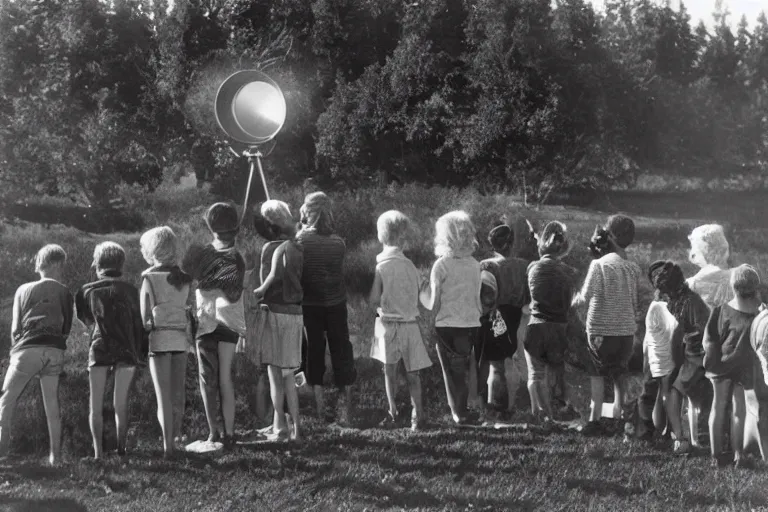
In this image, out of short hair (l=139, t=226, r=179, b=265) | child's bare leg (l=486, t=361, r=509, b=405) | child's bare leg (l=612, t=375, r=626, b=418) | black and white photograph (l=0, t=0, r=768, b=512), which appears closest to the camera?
black and white photograph (l=0, t=0, r=768, b=512)

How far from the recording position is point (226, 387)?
7.16 metres

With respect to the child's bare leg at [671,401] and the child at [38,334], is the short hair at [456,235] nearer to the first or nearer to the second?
the child's bare leg at [671,401]

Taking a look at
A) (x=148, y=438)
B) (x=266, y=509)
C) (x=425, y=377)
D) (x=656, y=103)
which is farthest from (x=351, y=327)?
(x=656, y=103)

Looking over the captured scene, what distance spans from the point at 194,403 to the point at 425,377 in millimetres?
2706

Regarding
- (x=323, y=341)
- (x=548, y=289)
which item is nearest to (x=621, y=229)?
(x=548, y=289)

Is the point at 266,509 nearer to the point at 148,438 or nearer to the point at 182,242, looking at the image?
the point at 148,438

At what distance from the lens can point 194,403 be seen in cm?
1100

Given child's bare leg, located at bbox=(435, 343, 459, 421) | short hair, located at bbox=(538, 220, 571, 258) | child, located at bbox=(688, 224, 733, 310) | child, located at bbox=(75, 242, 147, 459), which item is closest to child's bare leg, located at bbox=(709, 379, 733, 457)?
child, located at bbox=(688, 224, 733, 310)

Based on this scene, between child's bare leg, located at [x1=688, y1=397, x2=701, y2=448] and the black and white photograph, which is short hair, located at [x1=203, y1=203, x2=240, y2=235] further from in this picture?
child's bare leg, located at [x1=688, y1=397, x2=701, y2=448]

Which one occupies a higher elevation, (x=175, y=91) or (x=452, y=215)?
(x=175, y=91)

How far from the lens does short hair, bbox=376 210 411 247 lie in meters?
7.52

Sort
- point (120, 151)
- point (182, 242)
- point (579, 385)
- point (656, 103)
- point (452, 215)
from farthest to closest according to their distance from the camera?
point (656, 103) → point (120, 151) → point (182, 242) → point (579, 385) → point (452, 215)

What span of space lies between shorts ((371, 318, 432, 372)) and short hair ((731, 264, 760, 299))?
8.02ft

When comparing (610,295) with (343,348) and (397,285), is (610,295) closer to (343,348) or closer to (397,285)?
(397,285)
